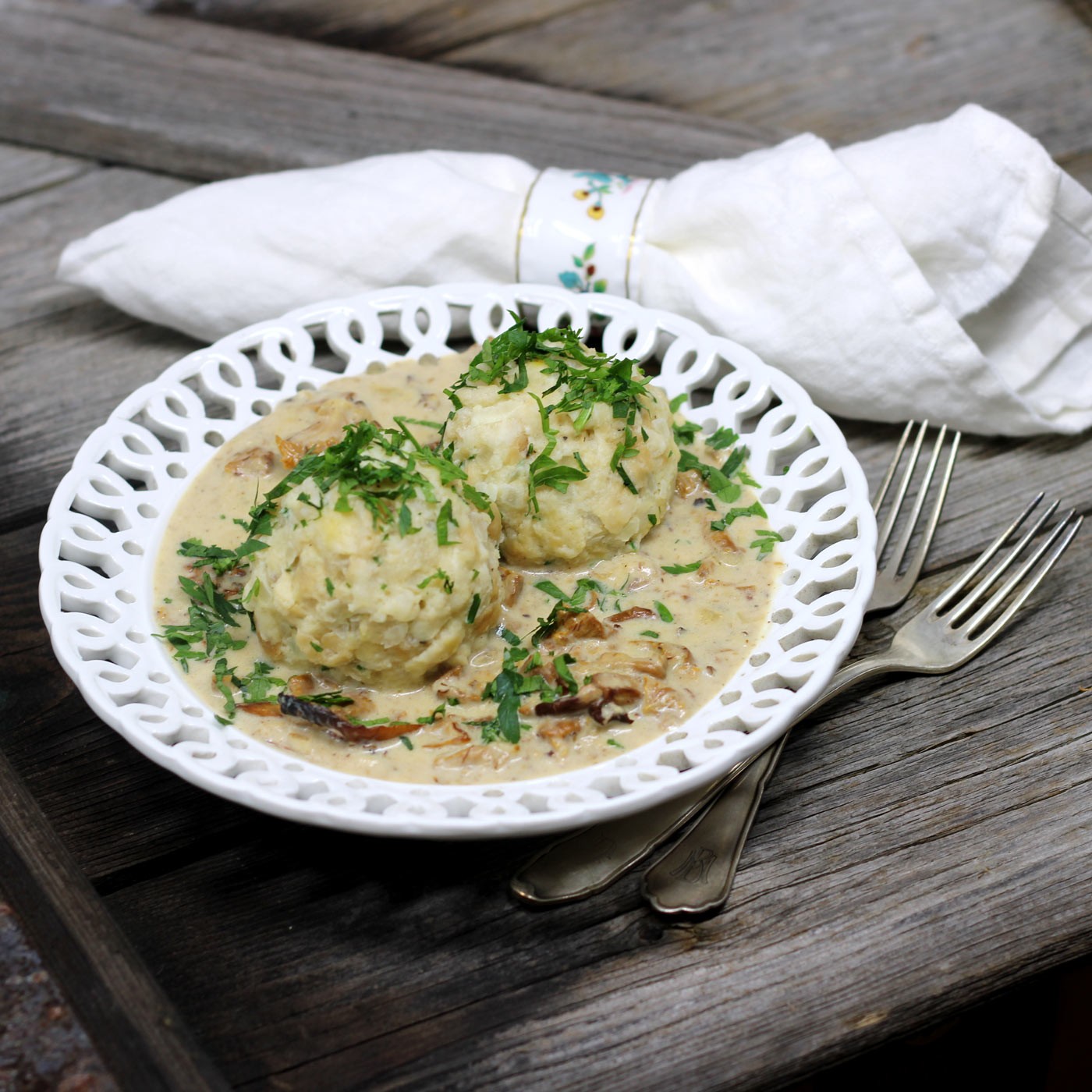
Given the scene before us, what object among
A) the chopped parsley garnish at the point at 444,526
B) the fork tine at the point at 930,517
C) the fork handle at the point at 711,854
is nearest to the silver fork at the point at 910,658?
the fork handle at the point at 711,854

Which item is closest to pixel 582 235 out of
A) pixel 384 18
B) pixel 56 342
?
pixel 56 342

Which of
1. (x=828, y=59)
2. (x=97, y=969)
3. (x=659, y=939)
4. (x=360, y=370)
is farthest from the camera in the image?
(x=828, y=59)

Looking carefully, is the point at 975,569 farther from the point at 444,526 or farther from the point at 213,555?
the point at 213,555

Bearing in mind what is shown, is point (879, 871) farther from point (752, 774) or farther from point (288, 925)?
point (288, 925)

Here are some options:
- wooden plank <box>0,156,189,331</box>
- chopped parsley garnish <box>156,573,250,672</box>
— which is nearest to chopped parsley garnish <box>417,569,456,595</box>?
chopped parsley garnish <box>156,573,250,672</box>

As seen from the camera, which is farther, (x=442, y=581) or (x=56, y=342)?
(x=56, y=342)

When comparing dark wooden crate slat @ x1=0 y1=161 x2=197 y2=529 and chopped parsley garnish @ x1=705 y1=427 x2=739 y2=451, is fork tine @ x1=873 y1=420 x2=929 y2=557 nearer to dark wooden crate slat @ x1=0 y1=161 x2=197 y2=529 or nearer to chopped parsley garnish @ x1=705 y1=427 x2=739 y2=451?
chopped parsley garnish @ x1=705 y1=427 x2=739 y2=451

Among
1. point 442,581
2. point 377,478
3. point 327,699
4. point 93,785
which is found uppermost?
point 377,478
